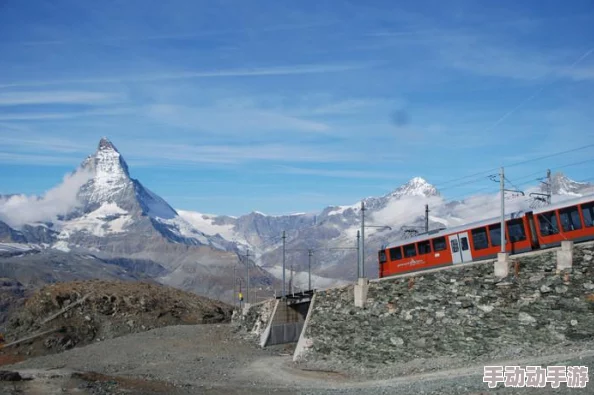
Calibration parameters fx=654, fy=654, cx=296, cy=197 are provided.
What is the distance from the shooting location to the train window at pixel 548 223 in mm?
41875

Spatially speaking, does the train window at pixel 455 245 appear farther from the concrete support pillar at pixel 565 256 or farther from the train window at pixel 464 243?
the concrete support pillar at pixel 565 256

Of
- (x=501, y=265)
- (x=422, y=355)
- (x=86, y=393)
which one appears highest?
(x=501, y=265)

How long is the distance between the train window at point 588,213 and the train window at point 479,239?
6.76 m

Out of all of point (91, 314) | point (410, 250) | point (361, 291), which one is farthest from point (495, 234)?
point (91, 314)

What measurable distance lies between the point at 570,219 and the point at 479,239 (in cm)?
642

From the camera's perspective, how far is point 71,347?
187 feet

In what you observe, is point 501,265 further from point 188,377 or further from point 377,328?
point 188,377

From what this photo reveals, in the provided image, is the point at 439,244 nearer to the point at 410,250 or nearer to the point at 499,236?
the point at 410,250

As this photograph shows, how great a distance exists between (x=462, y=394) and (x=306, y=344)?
18.8 metres

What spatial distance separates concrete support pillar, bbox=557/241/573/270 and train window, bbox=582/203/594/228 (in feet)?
24.4

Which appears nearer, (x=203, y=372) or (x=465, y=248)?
(x=203, y=372)

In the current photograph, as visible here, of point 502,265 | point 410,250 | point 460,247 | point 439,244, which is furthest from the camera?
point 410,250

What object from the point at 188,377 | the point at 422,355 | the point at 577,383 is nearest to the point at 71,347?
the point at 188,377

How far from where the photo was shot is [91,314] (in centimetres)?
6275
